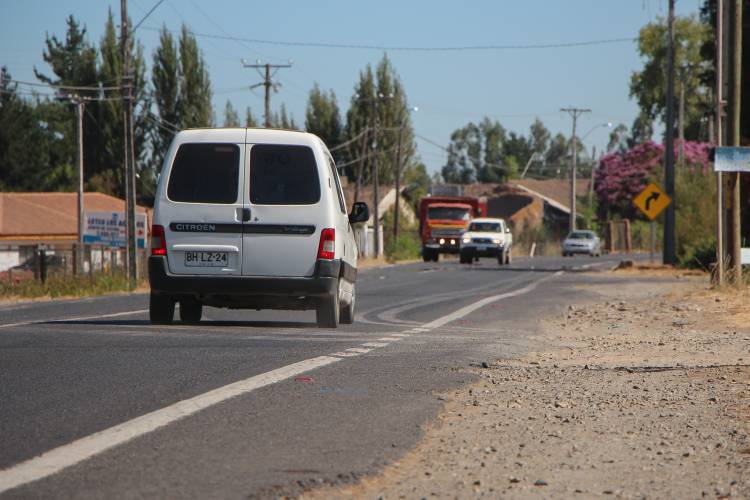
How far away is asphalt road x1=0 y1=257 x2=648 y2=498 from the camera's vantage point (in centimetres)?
596

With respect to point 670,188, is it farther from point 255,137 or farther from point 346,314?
point 255,137

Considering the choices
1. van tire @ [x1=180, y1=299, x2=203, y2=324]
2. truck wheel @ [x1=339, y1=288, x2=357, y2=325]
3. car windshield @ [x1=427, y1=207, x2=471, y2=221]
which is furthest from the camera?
car windshield @ [x1=427, y1=207, x2=471, y2=221]

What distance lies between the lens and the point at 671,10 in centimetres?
4616

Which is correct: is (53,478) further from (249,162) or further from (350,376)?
(249,162)

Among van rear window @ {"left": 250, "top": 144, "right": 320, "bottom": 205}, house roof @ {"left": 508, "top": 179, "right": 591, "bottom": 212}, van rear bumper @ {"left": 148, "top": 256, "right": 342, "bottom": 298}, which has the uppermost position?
house roof @ {"left": 508, "top": 179, "right": 591, "bottom": 212}

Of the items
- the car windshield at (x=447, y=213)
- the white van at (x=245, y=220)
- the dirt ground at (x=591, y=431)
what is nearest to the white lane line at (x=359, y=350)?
the dirt ground at (x=591, y=431)

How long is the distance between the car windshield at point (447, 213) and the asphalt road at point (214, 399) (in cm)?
4489

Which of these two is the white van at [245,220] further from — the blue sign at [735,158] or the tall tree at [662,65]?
the tall tree at [662,65]

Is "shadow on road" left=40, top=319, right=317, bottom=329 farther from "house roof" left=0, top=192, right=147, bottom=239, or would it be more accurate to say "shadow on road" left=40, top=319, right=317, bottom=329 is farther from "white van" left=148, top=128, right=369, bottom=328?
"house roof" left=0, top=192, right=147, bottom=239

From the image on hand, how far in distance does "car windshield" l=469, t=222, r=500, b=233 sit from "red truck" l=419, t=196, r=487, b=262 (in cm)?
508

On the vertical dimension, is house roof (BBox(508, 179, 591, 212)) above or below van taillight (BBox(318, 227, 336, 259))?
above

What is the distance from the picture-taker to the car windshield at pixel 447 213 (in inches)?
2438

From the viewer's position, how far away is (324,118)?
87.8 meters

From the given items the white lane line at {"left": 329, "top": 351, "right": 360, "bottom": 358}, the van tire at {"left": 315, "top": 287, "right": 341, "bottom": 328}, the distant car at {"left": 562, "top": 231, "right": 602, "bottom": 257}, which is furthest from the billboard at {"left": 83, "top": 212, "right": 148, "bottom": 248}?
the distant car at {"left": 562, "top": 231, "right": 602, "bottom": 257}
